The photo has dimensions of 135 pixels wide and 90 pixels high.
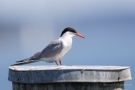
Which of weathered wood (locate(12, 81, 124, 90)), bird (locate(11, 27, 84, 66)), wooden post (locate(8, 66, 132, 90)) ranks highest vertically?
bird (locate(11, 27, 84, 66))

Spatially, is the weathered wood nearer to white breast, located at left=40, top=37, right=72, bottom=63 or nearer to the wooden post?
the wooden post

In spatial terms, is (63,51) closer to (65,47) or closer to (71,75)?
(65,47)

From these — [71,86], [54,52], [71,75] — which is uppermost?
[54,52]

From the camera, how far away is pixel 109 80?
5.60m

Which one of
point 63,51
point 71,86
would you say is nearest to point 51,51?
point 63,51

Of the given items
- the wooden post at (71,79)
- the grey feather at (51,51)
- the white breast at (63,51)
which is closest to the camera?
the wooden post at (71,79)

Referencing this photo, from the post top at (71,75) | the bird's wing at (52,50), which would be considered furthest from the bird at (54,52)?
the post top at (71,75)

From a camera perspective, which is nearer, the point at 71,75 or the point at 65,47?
the point at 71,75

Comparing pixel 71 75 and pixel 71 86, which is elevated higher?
pixel 71 75

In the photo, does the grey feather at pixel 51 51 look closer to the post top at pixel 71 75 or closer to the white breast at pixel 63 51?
the white breast at pixel 63 51

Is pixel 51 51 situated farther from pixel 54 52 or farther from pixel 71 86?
pixel 71 86

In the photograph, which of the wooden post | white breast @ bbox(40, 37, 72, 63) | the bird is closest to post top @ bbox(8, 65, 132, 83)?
the wooden post

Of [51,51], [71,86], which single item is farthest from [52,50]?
[71,86]

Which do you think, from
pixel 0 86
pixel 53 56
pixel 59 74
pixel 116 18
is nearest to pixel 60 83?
pixel 59 74
